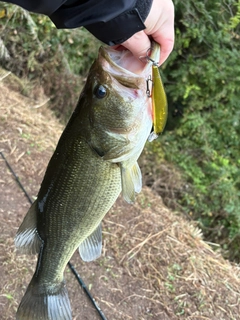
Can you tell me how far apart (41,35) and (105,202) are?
4.50 metres

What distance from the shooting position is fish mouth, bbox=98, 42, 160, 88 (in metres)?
1.48

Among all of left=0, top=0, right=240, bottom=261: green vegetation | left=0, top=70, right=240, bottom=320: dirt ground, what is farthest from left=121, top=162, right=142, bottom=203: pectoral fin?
left=0, top=0, right=240, bottom=261: green vegetation

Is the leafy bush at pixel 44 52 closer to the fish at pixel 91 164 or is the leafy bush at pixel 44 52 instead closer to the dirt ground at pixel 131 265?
the dirt ground at pixel 131 265

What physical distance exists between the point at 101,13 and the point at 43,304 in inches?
52.3

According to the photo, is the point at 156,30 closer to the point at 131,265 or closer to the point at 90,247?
the point at 90,247

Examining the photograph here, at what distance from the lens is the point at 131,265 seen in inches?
130

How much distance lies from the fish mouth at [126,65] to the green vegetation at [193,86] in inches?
158

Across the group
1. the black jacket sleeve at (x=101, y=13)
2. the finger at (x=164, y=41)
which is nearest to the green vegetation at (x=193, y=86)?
the finger at (x=164, y=41)

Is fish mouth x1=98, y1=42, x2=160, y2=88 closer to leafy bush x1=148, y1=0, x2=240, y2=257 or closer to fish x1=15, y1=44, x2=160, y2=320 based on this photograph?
fish x1=15, y1=44, x2=160, y2=320

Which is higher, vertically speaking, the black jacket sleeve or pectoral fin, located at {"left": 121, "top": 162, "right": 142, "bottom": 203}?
the black jacket sleeve

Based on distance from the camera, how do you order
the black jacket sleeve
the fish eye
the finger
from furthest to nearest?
the fish eye → the finger → the black jacket sleeve

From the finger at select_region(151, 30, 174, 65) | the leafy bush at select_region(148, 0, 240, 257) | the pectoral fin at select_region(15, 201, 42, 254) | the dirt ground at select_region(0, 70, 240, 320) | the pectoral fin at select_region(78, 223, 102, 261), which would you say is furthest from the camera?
the leafy bush at select_region(148, 0, 240, 257)

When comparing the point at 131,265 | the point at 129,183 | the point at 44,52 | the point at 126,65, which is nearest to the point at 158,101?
the point at 126,65

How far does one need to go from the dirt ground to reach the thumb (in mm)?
2024
